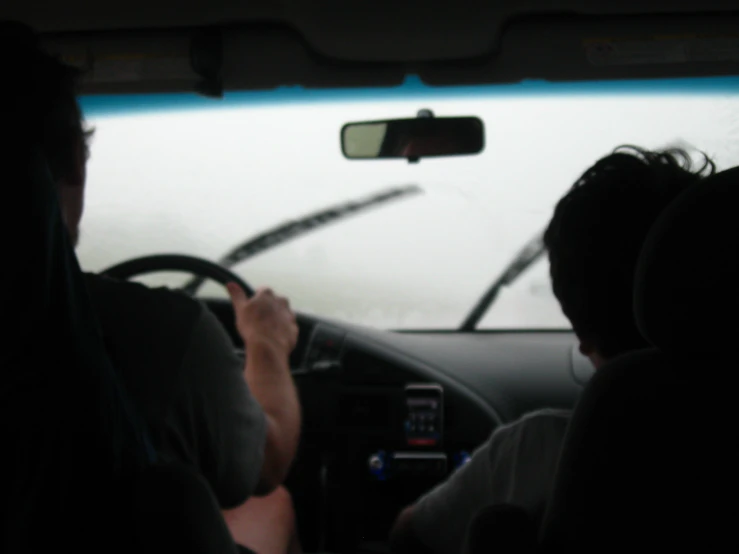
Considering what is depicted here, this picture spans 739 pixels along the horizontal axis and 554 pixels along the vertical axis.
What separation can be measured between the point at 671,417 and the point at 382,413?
1907 millimetres

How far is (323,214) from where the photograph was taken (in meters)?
3.31

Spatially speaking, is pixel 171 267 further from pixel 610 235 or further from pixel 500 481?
pixel 610 235

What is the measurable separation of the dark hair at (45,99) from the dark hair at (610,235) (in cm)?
111

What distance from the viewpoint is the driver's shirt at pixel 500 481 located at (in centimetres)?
167

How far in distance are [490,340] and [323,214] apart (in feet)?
3.11

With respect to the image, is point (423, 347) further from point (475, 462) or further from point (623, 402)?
point (623, 402)

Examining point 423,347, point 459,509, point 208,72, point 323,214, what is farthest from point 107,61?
point 459,509

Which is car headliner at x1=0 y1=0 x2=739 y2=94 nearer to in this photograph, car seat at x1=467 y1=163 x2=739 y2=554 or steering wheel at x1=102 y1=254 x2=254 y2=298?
steering wheel at x1=102 y1=254 x2=254 y2=298

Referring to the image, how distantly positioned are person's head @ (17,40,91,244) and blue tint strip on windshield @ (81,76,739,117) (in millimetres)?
1530

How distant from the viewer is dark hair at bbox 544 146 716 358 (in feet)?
5.51

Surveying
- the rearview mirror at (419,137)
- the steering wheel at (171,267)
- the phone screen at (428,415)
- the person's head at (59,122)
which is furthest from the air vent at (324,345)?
the person's head at (59,122)

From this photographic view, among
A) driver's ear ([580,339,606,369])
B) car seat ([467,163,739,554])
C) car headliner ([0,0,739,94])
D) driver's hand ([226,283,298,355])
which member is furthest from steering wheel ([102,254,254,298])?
car seat ([467,163,739,554])

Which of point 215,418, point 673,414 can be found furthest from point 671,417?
point 215,418

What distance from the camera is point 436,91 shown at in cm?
304
